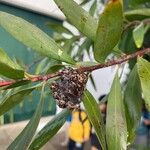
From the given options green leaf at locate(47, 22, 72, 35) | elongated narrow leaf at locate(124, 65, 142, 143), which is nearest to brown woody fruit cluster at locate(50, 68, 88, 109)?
elongated narrow leaf at locate(124, 65, 142, 143)

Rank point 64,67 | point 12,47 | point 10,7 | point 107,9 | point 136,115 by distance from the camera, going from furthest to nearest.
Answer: point 12,47, point 10,7, point 136,115, point 64,67, point 107,9

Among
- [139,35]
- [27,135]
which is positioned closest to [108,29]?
[27,135]

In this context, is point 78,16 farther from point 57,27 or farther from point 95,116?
point 57,27

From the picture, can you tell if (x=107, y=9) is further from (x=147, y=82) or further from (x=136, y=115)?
(x=136, y=115)

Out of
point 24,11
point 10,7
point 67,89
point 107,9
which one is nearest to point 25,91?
point 67,89

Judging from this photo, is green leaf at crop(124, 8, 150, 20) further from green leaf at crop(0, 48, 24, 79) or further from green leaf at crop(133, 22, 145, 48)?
green leaf at crop(0, 48, 24, 79)

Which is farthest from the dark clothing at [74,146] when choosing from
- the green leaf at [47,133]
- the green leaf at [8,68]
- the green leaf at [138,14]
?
the green leaf at [8,68]
